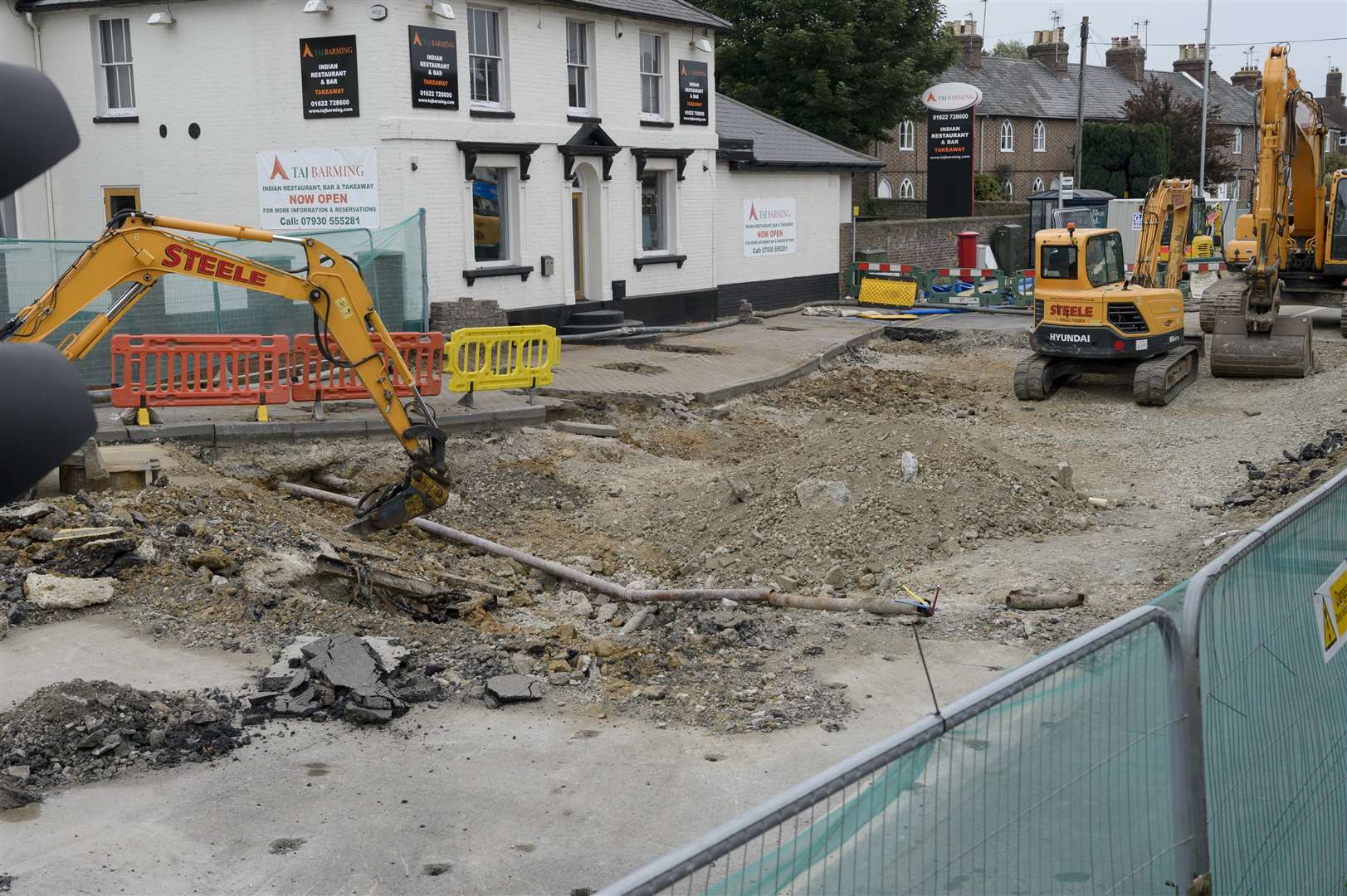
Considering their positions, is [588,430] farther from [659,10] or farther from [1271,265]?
[659,10]

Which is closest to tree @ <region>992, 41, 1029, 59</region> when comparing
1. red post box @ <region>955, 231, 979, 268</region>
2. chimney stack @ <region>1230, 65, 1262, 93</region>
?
chimney stack @ <region>1230, 65, 1262, 93</region>

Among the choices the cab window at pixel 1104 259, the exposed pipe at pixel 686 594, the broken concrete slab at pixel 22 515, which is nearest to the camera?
the exposed pipe at pixel 686 594

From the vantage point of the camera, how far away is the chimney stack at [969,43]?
209 feet

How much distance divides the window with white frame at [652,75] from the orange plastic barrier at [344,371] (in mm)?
10922

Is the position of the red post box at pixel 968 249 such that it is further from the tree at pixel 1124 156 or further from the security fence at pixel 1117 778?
the security fence at pixel 1117 778

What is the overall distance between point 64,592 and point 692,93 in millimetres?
21019

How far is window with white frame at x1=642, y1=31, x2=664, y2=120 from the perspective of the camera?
2802 centimetres

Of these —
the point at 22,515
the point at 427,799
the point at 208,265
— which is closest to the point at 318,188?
the point at 208,265

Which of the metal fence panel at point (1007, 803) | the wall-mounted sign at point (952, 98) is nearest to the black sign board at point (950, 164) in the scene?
the wall-mounted sign at point (952, 98)

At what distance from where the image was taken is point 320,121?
22.8 meters

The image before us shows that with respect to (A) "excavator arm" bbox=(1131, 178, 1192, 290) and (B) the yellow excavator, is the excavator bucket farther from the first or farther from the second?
(A) "excavator arm" bbox=(1131, 178, 1192, 290)

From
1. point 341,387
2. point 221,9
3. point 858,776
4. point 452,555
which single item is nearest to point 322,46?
point 221,9

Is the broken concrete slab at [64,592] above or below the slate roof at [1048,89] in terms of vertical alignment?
below

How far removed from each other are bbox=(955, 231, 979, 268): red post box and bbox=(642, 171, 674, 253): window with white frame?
40.0 ft
